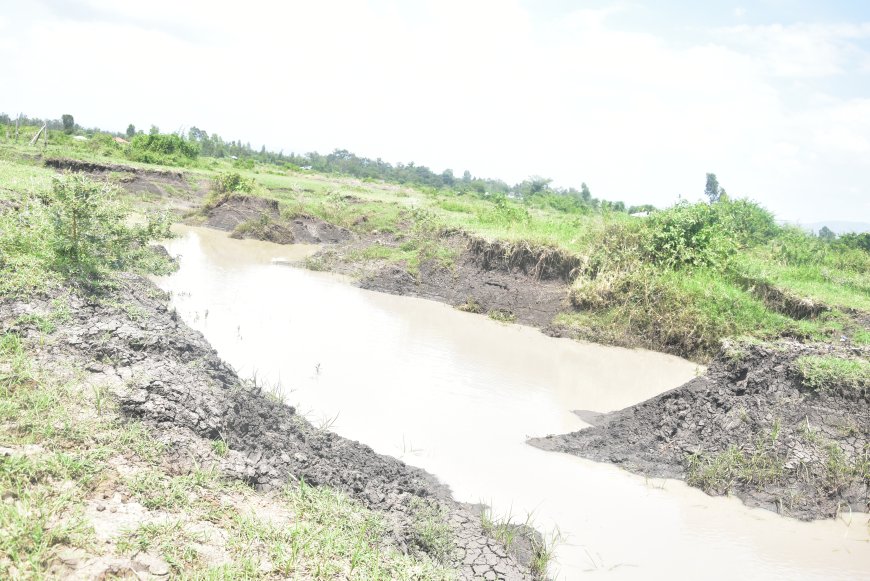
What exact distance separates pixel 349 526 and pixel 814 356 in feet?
20.5

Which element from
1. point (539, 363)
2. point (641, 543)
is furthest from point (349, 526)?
point (539, 363)

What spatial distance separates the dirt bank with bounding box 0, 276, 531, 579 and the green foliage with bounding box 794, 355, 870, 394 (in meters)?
4.53

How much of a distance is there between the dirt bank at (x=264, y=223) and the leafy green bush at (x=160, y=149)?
11112mm

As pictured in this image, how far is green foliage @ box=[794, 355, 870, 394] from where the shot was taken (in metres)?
6.80

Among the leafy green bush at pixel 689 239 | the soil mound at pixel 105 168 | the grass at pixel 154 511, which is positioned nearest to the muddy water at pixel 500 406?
the grass at pixel 154 511

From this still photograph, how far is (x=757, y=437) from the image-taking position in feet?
21.4

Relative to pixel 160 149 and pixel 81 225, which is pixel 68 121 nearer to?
pixel 160 149

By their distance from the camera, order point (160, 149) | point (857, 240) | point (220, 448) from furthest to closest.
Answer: point (160, 149) → point (857, 240) → point (220, 448)

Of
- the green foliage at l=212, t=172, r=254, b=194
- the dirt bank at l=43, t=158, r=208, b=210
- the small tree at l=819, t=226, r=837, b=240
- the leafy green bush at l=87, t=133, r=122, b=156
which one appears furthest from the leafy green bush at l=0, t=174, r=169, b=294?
the small tree at l=819, t=226, r=837, b=240

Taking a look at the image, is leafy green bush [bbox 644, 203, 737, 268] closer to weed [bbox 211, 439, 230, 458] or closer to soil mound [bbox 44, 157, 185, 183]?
weed [bbox 211, 439, 230, 458]

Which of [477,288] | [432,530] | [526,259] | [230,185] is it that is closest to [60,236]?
[432,530]

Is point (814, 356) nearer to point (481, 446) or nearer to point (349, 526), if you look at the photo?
point (481, 446)

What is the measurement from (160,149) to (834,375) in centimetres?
3452

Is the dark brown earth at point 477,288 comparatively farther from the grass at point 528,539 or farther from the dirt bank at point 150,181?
the dirt bank at point 150,181
